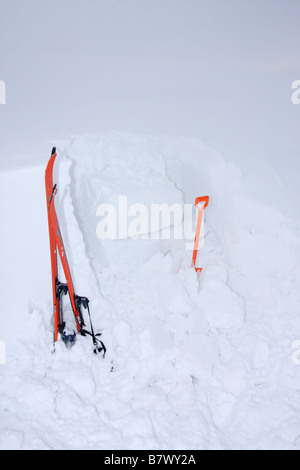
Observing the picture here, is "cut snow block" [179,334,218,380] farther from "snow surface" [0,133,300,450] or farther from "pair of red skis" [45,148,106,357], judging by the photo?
"pair of red skis" [45,148,106,357]

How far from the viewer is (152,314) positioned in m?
3.75

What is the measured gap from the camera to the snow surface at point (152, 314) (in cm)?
267

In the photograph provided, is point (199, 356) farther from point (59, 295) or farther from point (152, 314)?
point (59, 295)

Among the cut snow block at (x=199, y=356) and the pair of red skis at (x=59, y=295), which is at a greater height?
the pair of red skis at (x=59, y=295)

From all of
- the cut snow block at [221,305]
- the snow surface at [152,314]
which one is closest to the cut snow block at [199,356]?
the snow surface at [152,314]

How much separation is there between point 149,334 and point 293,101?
4652mm

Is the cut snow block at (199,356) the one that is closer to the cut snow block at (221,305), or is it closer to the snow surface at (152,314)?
the snow surface at (152,314)

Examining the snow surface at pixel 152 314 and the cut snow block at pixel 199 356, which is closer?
the snow surface at pixel 152 314

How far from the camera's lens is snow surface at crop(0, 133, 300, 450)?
→ 267cm

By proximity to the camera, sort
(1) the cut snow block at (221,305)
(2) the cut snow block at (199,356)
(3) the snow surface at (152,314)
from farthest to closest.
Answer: (1) the cut snow block at (221,305) < (2) the cut snow block at (199,356) < (3) the snow surface at (152,314)

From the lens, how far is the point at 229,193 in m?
4.75

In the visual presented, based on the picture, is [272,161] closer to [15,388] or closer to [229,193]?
[229,193]

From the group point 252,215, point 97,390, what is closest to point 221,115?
point 252,215

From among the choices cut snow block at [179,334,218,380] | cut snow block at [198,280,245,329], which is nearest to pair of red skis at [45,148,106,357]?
cut snow block at [179,334,218,380]
